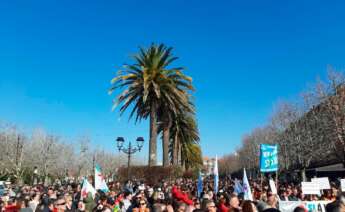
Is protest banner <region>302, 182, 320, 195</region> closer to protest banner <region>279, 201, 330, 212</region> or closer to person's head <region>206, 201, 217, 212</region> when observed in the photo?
protest banner <region>279, 201, 330, 212</region>

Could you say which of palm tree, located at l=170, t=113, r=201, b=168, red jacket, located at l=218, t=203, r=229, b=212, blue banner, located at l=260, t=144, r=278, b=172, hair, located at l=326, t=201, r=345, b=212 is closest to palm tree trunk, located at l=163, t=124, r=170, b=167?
palm tree, located at l=170, t=113, r=201, b=168

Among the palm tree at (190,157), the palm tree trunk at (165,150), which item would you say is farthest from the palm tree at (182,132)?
the palm tree trunk at (165,150)

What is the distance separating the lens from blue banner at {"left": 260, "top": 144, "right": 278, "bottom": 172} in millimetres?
13242

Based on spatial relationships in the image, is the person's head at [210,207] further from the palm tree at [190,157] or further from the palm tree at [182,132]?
the palm tree at [190,157]

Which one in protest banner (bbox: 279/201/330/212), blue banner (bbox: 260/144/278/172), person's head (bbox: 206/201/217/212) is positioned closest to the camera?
person's head (bbox: 206/201/217/212)

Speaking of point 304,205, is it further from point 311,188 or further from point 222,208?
point 311,188

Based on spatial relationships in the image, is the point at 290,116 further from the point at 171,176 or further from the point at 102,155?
the point at 102,155

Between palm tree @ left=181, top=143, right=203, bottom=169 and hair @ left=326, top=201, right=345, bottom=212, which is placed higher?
palm tree @ left=181, top=143, right=203, bottom=169

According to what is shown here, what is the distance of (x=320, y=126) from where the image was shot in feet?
123

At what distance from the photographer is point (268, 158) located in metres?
13.3

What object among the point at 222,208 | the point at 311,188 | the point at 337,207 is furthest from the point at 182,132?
the point at 337,207

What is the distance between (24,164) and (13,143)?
17.3ft

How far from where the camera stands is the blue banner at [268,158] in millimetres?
13242

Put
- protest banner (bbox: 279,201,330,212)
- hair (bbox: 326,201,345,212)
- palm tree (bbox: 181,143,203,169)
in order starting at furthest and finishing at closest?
palm tree (bbox: 181,143,203,169)
protest banner (bbox: 279,201,330,212)
hair (bbox: 326,201,345,212)
